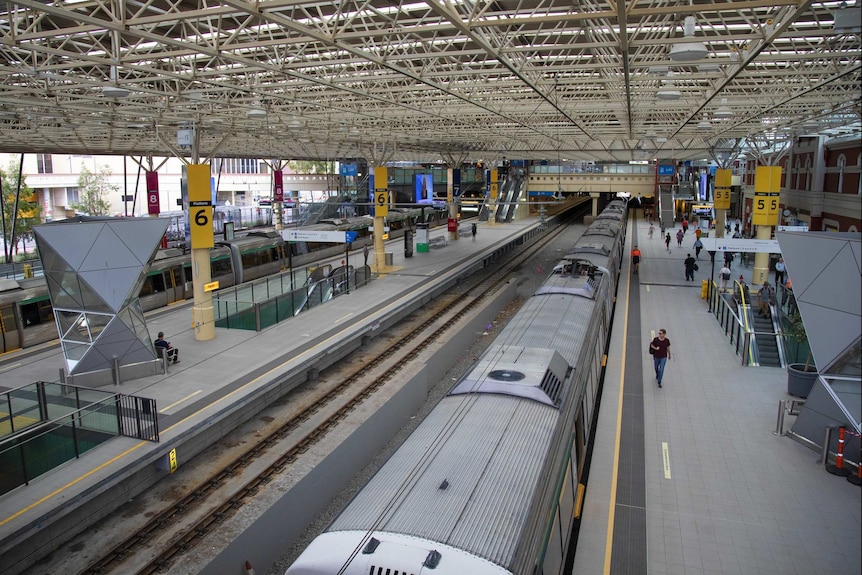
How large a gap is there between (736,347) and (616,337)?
325cm

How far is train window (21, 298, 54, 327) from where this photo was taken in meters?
17.4

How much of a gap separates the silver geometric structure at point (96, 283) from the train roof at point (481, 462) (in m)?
8.89

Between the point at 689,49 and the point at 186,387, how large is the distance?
12104 millimetres

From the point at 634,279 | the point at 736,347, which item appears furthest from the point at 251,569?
the point at 634,279

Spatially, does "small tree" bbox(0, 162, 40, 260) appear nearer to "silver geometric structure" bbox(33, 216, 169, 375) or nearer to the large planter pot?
"silver geometric structure" bbox(33, 216, 169, 375)

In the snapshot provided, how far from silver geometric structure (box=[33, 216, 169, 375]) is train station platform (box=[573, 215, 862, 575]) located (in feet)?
34.6

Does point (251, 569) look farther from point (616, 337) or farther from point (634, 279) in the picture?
point (634, 279)

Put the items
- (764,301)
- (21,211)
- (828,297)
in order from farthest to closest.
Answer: (21,211), (764,301), (828,297)

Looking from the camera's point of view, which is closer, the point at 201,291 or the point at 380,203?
the point at 201,291

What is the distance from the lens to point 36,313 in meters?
17.8

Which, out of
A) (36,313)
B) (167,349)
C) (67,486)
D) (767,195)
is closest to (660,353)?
(167,349)

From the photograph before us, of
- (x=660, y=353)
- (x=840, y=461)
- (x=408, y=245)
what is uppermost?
Result: (x=408, y=245)

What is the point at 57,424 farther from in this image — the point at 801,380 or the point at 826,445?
the point at 801,380

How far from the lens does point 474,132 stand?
3444 cm
